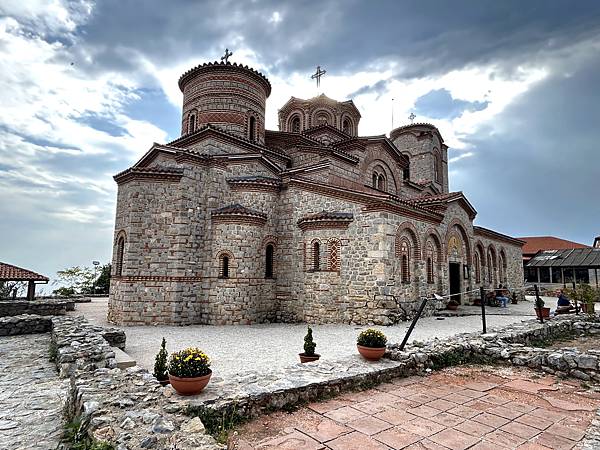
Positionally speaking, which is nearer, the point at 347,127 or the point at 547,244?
the point at 347,127

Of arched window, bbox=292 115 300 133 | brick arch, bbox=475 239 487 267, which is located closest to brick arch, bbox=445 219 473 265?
brick arch, bbox=475 239 487 267

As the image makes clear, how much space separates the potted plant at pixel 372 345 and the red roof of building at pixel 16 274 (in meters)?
14.9

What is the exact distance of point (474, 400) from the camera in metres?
4.94

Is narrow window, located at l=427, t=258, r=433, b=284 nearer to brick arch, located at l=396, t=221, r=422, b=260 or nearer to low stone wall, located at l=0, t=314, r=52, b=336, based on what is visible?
brick arch, located at l=396, t=221, r=422, b=260

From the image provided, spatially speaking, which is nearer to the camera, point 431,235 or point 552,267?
point 431,235

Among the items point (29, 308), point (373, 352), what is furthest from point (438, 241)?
point (29, 308)

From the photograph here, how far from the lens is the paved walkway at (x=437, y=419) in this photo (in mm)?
3688

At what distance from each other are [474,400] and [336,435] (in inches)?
90.5

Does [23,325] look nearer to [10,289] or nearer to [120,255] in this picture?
[120,255]

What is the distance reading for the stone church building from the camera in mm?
12242

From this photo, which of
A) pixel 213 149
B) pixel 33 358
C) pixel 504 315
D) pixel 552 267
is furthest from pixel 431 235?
pixel 552 267

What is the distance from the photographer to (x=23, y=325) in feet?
34.6

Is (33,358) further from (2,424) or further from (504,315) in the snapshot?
(504,315)

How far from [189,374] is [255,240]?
8.77 metres
